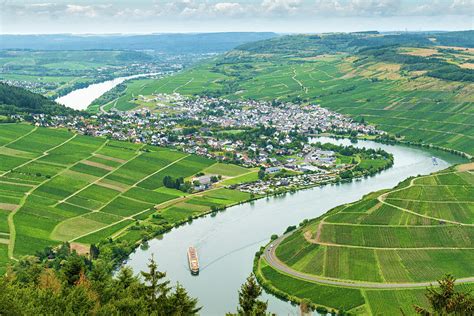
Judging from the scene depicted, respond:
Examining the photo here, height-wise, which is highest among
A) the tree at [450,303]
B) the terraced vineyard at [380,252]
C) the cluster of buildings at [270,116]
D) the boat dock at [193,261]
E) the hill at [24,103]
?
the tree at [450,303]

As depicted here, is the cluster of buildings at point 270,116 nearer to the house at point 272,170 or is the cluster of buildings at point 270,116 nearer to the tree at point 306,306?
the house at point 272,170

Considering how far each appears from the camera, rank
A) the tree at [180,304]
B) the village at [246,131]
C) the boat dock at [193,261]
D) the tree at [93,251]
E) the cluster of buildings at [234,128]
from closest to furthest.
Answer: the tree at [180,304] → the boat dock at [193,261] → the tree at [93,251] → the village at [246,131] → the cluster of buildings at [234,128]

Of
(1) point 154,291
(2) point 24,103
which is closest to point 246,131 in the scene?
(2) point 24,103

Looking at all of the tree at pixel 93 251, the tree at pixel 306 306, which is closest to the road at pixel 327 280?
the tree at pixel 306 306

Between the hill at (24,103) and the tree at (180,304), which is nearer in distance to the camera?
the tree at (180,304)

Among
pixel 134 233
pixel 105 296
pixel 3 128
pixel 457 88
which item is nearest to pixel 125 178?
pixel 134 233

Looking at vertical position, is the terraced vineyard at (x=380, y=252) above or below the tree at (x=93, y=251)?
above

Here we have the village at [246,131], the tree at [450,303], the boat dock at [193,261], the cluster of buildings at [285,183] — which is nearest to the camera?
the tree at [450,303]
